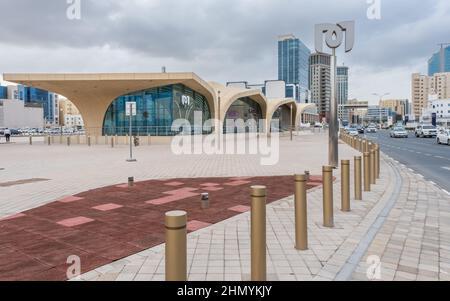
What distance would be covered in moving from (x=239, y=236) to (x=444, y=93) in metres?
185

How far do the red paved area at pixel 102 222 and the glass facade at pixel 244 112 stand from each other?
39414mm

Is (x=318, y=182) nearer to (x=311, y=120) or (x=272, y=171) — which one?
(x=272, y=171)

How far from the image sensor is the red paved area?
4.39m

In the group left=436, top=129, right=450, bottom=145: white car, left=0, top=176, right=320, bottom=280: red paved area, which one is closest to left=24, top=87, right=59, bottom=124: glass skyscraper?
left=436, top=129, right=450, bottom=145: white car

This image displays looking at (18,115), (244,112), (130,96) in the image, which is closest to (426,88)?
(244,112)

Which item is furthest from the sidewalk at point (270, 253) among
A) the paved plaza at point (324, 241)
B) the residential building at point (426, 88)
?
the residential building at point (426, 88)

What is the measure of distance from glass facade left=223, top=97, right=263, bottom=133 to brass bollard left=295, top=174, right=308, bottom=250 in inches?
1702

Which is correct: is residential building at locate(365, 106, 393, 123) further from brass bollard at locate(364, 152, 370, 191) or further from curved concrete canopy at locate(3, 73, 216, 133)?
brass bollard at locate(364, 152, 370, 191)

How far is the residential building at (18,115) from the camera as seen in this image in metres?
101

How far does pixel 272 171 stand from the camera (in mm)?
13188

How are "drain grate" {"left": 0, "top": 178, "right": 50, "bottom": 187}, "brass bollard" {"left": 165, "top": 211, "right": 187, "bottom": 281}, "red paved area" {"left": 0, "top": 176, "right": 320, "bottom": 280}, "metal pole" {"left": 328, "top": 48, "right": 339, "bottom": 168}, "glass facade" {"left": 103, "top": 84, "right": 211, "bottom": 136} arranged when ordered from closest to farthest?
1. "brass bollard" {"left": 165, "top": 211, "right": 187, "bottom": 281}
2. "red paved area" {"left": 0, "top": 176, "right": 320, "bottom": 280}
3. "drain grate" {"left": 0, "top": 178, "right": 50, "bottom": 187}
4. "metal pole" {"left": 328, "top": 48, "right": 339, "bottom": 168}
5. "glass facade" {"left": 103, "top": 84, "right": 211, "bottom": 136}

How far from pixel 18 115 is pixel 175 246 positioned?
119947 millimetres

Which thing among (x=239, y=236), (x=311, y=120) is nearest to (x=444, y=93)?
(x=311, y=120)
